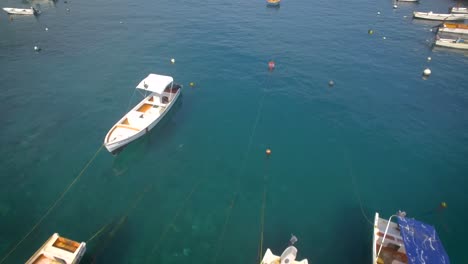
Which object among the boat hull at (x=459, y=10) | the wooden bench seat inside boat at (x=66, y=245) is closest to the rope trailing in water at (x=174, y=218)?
the wooden bench seat inside boat at (x=66, y=245)

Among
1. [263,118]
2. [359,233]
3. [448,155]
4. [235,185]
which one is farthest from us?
[263,118]

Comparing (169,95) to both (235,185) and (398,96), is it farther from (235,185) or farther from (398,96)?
(398,96)

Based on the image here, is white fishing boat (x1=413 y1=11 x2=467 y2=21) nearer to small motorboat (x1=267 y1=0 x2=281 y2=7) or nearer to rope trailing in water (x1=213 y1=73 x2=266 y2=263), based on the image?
small motorboat (x1=267 y1=0 x2=281 y2=7)

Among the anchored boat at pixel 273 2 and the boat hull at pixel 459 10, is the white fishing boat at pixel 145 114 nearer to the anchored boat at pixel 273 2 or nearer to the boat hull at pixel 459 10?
the anchored boat at pixel 273 2

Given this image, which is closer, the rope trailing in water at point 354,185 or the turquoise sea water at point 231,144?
the turquoise sea water at point 231,144

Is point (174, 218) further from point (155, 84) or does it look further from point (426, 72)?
point (426, 72)

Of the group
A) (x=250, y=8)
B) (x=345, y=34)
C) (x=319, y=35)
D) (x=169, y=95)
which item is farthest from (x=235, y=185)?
(x=250, y=8)

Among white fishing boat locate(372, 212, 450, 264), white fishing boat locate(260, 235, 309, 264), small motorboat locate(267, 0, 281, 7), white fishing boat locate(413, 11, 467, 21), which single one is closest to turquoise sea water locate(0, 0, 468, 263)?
white fishing boat locate(372, 212, 450, 264)
